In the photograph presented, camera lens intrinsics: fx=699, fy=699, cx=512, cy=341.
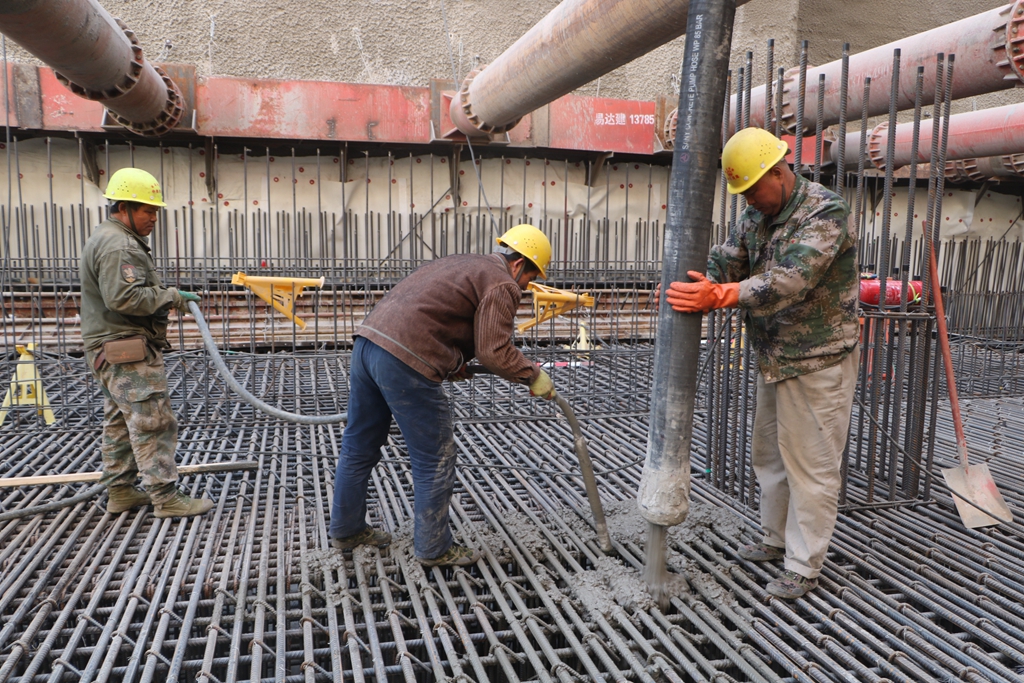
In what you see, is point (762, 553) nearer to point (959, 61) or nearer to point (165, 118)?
point (959, 61)

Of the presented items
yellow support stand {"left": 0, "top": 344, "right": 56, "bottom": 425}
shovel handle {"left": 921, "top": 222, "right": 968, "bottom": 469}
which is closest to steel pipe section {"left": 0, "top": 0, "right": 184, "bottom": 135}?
yellow support stand {"left": 0, "top": 344, "right": 56, "bottom": 425}

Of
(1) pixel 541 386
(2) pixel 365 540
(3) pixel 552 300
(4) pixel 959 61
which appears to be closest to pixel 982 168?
(4) pixel 959 61

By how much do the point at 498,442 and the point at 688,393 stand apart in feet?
8.03

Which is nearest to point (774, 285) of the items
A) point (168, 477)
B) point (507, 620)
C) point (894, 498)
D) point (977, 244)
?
point (507, 620)

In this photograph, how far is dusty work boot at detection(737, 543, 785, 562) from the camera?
124 inches

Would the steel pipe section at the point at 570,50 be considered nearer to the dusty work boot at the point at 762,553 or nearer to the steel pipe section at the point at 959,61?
the steel pipe section at the point at 959,61

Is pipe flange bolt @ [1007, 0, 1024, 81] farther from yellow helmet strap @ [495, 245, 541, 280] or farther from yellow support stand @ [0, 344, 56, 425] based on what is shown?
yellow support stand @ [0, 344, 56, 425]

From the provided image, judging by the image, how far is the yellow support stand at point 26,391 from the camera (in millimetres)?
5016

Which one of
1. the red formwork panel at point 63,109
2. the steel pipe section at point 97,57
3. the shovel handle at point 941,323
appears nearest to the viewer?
the steel pipe section at point 97,57

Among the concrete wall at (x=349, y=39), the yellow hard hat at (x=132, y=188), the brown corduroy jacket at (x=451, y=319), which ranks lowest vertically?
the brown corduroy jacket at (x=451, y=319)

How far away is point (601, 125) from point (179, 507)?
21.1 ft

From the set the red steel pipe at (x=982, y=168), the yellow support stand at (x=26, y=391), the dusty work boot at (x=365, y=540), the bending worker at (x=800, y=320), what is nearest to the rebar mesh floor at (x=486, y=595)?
the dusty work boot at (x=365, y=540)

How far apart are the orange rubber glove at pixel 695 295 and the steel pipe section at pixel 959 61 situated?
1920 millimetres

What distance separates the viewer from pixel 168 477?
11.7 feet
